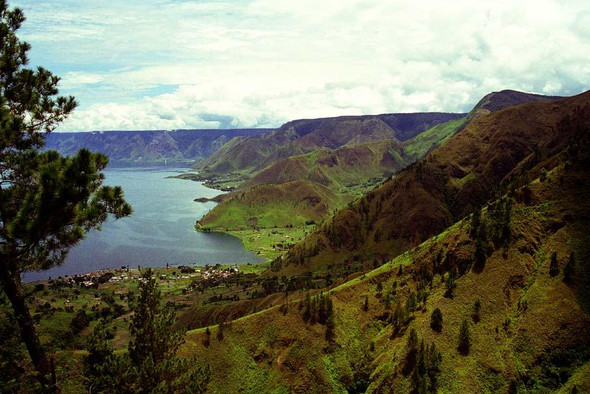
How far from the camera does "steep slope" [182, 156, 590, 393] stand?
66.7 metres

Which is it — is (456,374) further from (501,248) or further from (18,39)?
(18,39)

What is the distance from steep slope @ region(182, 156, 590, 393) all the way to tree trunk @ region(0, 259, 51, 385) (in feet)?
205

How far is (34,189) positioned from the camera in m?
20.2

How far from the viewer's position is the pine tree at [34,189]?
743 inches

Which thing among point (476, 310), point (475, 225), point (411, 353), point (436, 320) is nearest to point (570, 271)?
point (476, 310)

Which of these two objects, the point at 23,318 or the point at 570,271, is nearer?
the point at 23,318

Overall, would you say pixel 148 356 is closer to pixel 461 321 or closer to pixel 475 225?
pixel 461 321

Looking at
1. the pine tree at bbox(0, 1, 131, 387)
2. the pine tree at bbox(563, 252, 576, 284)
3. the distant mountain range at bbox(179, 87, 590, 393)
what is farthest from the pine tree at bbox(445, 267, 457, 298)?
the pine tree at bbox(0, 1, 131, 387)

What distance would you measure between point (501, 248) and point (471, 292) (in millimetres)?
13492

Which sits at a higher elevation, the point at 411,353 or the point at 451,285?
the point at 451,285

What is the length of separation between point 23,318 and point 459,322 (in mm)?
75716

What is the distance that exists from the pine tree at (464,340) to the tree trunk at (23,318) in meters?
69.9

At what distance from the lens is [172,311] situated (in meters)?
37.5

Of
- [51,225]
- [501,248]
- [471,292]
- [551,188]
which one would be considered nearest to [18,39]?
[51,225]
